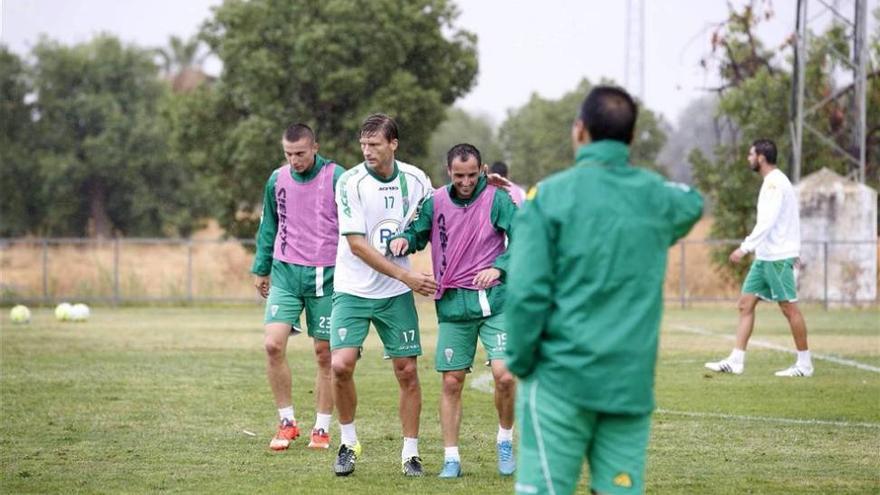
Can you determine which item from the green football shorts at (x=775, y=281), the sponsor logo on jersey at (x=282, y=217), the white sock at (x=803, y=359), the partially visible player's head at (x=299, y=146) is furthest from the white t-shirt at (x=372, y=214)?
the white sock at (x=803, y=359)

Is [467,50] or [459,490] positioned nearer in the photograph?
[459,490]

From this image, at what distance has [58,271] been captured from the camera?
38.0 meters

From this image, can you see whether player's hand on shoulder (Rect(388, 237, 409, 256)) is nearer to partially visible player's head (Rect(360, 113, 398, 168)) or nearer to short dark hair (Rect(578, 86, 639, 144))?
partially visible player's head (Rect(360, 113, 398, 168))

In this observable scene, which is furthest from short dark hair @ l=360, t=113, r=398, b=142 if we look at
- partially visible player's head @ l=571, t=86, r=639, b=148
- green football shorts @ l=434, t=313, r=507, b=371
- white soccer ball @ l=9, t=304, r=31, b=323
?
white soccer ball @ l=9, t=304, r=31, b=323

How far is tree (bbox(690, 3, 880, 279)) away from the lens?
4012cm

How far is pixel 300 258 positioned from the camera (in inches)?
433

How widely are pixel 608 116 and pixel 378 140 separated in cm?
389

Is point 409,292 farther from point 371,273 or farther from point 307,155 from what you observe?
point 307,155

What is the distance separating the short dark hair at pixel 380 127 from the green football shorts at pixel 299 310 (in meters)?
1.91

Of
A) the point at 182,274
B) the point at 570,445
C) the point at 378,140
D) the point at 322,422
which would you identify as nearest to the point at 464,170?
the point at 378,140

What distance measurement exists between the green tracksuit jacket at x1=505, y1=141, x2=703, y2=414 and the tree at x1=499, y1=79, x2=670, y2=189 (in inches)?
2447

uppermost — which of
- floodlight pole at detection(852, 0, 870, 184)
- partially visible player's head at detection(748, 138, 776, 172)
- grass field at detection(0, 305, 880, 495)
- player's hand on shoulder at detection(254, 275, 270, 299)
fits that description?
floodlight pole at detection(852, 0, 870, 184)

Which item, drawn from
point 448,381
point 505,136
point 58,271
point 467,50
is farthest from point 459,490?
point 505,136

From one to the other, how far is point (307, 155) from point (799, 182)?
26.6 m
